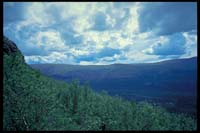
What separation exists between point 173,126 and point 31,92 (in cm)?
5091

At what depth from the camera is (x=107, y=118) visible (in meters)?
61.3

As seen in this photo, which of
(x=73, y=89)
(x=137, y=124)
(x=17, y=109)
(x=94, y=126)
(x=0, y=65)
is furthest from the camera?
(x=73, y=89)

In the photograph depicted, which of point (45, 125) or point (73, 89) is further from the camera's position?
point (73, 89)

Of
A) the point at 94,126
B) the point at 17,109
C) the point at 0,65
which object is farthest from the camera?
the point at 94,126

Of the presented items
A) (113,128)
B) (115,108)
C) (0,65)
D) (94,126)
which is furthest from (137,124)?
(0,65)

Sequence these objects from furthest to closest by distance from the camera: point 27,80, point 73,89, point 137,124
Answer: point 73,89 < point 137,124 < point 27,80

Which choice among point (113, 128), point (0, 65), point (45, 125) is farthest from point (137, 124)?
point (0, 65)

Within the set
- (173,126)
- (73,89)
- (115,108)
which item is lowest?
(173,126)

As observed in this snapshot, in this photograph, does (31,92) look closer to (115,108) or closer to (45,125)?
(45,125)

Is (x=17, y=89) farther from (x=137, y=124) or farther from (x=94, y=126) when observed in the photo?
(x=137, y=124)

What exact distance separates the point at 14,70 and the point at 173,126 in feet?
170

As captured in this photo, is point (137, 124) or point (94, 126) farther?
point (137, 124)

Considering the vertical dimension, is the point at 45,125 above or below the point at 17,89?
below

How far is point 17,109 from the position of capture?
27.9 m
